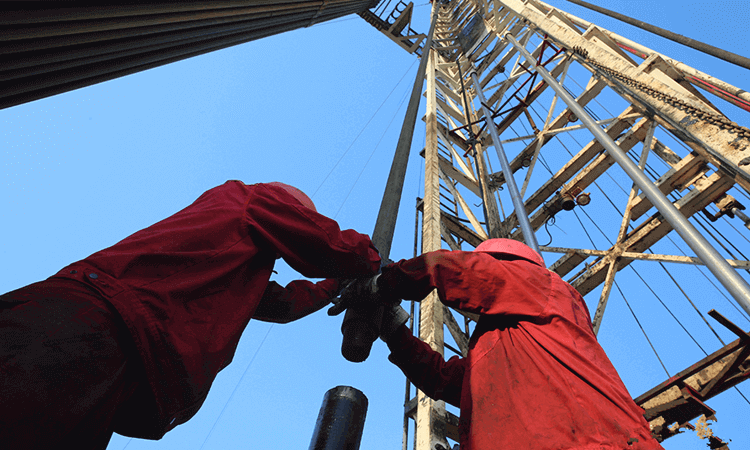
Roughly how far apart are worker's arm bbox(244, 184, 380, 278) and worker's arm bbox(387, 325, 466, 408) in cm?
58

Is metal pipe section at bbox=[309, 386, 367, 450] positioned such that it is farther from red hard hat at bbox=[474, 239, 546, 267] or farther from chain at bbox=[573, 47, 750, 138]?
chain at bbox=[573, 47, 750, 138]

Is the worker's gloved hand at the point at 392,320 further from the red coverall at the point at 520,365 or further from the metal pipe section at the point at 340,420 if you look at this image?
the metal pipe section at the point at 340,420

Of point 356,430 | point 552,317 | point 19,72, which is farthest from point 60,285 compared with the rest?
point 552,317

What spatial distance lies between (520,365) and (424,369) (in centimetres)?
85

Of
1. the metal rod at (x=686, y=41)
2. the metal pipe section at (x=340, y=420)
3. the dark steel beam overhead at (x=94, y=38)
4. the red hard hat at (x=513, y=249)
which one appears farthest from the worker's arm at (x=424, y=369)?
the metal rod at (x=686, y=41)

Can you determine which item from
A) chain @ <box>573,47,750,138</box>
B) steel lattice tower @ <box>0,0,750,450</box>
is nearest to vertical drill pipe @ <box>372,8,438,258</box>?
steel lattice tower @ <box>0,0,750,450</box>

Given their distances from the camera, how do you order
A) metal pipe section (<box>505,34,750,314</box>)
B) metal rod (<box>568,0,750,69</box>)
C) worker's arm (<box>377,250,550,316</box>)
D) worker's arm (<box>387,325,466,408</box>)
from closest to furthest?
worker's arm (<box>377,250,550,316</box>) → metal pipe section (<box>505,34,750,314</box>) → worker's arm (<box>387,325,466,408</box>) → metal rod (<box>568,0,750,69</box>)

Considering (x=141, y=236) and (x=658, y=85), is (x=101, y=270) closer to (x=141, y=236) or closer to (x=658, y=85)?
(x=141, y=236)

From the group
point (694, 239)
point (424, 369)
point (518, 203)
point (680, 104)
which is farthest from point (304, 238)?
point (680, 104)

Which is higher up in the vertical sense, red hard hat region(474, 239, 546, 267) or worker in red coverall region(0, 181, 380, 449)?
red hard hat region(474, 239, 546, 267)

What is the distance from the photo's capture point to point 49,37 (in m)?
1.69

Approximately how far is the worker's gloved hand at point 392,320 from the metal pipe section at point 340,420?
0.73 meters

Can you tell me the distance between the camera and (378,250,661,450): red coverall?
1554mm

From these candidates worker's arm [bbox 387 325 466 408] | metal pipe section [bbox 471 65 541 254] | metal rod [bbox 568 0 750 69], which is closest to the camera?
worker's arm [bbox 387 325 466 408]
